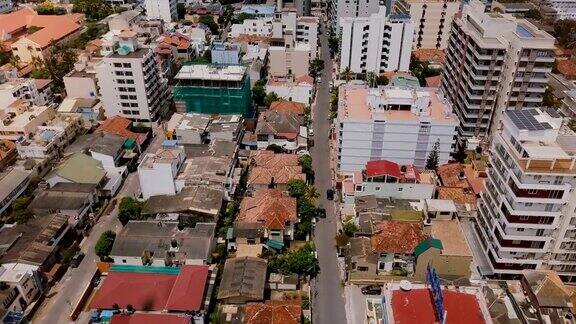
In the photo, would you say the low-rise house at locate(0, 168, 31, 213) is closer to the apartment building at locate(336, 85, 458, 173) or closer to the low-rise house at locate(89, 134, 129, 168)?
the low-rise house at locate(89, 134, 129, 168)

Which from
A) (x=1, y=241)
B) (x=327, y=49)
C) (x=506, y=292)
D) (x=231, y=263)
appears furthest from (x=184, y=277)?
(x=327, y=49)

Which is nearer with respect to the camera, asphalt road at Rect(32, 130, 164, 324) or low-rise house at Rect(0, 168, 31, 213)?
asphalt road at Rect(32, 130, 164, 324)

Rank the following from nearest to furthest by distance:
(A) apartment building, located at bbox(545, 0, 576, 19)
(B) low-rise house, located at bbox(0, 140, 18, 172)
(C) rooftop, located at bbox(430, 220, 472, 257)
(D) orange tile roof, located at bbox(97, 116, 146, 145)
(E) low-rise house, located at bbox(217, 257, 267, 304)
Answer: (E) low-rise house, located at bbox(217, 257, 267, 304), (C) rooftop, located at bbox(430, 220, 472, 257), (B) low-rise house, located at bbox(0, 140, 18, 172), (D) orange tile roof, located at bbox(97, 116, 146, 145), (A) apartment building, located at bbox(545, 0, 576, 19)

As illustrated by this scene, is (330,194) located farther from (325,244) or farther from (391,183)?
(325,244)

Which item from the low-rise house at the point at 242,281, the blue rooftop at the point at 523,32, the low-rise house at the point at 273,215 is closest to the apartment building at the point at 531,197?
the blue rooftop at the point at 523,32

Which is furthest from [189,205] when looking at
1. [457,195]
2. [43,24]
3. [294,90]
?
[43,24]

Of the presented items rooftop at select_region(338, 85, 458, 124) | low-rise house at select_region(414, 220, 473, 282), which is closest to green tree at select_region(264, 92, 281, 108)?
rooftop at select_region(338, 85, 458, 124)

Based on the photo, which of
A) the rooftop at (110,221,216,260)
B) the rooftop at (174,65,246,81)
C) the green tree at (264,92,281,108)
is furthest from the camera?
the green tree at (264,92,281,108)

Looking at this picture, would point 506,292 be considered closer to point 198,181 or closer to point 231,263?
point 231,263
